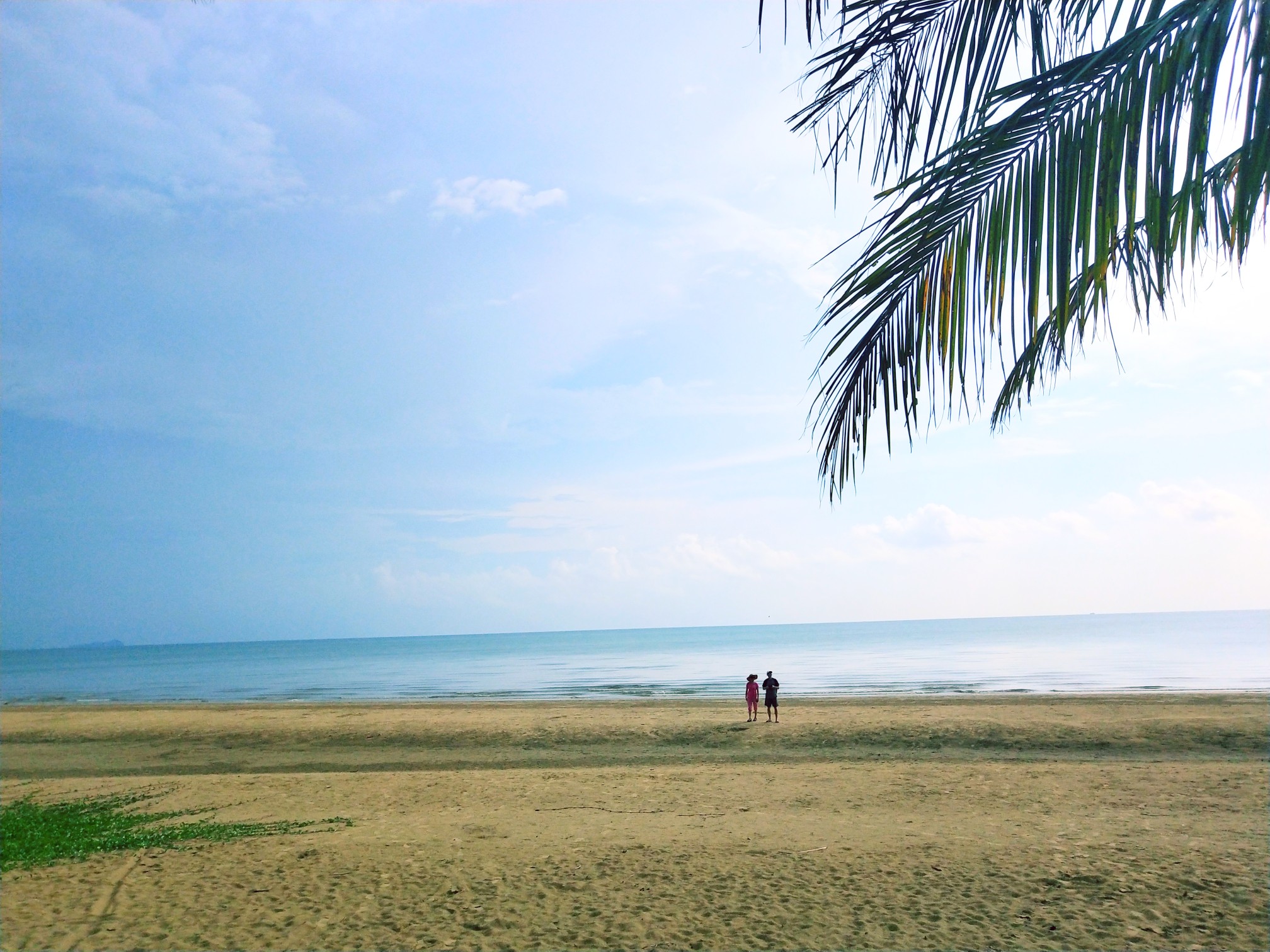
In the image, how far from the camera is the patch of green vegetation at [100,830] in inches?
351

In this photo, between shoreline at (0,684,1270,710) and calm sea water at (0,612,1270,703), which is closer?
shoreline at (0,684,1270,710)

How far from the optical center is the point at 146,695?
147ft

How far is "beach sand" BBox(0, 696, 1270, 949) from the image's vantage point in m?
6.29

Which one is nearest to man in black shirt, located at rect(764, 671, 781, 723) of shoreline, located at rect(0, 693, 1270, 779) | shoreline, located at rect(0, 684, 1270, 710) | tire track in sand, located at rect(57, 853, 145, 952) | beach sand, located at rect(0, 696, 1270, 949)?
shoreline, located at rect(0, 693, 1270, 779)

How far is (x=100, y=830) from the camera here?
9977mm

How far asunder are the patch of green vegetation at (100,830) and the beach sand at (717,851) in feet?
1.35

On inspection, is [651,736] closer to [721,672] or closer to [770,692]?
[770,692]

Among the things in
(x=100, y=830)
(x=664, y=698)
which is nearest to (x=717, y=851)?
(x=100, y=830)

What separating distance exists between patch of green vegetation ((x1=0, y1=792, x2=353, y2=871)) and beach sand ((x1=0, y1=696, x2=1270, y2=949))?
0.41 meters

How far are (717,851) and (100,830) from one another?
301 inches

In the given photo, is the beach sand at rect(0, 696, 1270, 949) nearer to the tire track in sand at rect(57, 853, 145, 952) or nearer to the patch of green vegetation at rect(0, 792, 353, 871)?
the tire track in sand at rect(57, 853, 145, 952)

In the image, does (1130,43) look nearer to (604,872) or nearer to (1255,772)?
(604,872)

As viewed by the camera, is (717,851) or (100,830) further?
(100,830)

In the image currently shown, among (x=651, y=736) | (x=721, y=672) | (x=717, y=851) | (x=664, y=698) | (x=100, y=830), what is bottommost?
(x=721, y=672)
